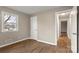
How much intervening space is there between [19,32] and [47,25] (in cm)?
195

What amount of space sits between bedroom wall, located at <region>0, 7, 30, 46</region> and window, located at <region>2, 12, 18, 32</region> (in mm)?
202

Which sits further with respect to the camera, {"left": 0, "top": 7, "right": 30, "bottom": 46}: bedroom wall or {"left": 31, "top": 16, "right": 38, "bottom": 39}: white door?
{"left": 31, "top": 16, "right": 38, "bottom": 39}: white door

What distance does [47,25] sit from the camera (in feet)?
15.4

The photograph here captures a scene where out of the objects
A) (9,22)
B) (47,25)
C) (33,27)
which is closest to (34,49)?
(47,25)

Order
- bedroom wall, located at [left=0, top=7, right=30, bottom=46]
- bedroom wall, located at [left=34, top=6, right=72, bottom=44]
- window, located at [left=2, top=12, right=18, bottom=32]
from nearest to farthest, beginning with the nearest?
bedroom wall, located at [left=0, top=7, right=30, bottom=46], window, located at [left=2, top=12, right=18, bottom=32], bedroom wall, located at [left=34, top=6, right=72, bottom=44]

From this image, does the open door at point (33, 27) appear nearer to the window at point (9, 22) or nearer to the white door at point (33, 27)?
the white door at point (33, 27)

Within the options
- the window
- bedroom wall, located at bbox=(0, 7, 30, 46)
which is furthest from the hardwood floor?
the window

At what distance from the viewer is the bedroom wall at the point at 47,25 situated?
434cm

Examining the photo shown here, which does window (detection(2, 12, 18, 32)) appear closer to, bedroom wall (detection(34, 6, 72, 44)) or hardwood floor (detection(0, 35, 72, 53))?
hardwood floor (detection(0, 35, 72, 53))

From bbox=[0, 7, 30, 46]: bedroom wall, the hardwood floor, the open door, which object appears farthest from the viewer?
the open door

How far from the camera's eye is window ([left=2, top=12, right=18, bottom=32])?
13.4ft

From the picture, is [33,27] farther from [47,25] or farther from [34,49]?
[34,49]
